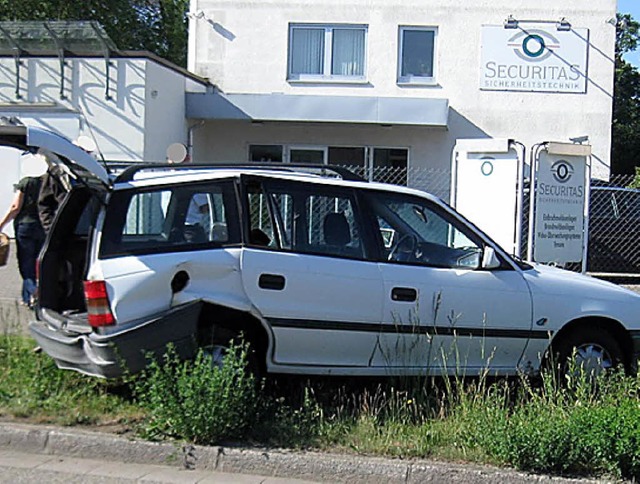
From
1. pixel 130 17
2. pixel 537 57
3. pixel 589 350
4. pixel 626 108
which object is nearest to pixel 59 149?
pixel 589 350

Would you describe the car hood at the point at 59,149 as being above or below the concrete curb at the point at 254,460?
above

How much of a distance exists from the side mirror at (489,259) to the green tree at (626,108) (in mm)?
27261

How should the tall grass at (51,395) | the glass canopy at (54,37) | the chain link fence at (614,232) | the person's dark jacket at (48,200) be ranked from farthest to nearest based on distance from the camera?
the glass canopy at (54,37), the chain link fence at (614,232), the person's dark jacket at (48,200), the tall grass at (51,395)

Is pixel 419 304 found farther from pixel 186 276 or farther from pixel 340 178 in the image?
pixel 186 276

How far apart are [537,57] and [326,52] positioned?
4.91 metres

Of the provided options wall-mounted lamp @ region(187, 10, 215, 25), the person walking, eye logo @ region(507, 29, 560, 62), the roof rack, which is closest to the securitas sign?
eye logo @ region(507, 29, 560, 62)

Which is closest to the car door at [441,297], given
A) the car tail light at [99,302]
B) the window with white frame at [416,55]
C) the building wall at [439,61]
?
the car tail light at [99,302]

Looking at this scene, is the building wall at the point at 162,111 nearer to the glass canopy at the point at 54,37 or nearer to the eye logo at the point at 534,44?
the glass canopy at the point at 54,37

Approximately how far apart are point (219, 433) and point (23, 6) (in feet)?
91.8

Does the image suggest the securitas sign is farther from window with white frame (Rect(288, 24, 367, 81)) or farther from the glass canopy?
the glass canopy

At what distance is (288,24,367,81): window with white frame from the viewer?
2038 centimetres

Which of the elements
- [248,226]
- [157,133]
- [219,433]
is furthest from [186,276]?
[157,133]

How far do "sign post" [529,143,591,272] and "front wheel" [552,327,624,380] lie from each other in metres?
5.69

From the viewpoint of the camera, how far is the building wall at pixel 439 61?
1998cm
